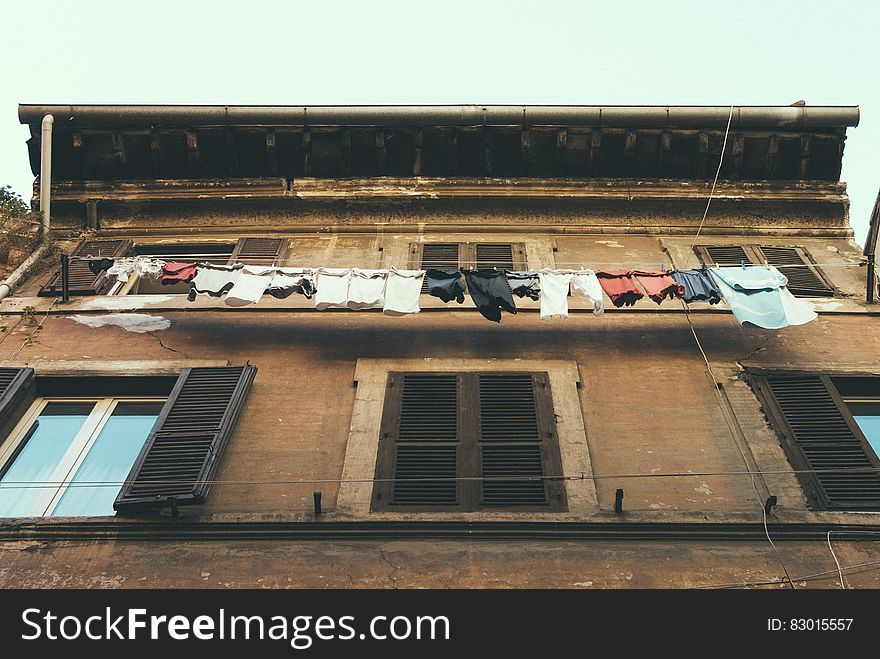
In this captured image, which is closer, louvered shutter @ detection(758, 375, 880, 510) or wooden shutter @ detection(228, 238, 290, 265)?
louvered shutter @ detection(758, 375, 880, 510)

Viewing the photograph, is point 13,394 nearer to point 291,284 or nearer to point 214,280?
point 214,280

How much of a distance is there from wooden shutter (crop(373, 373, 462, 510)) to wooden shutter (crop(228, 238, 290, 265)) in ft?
10.3

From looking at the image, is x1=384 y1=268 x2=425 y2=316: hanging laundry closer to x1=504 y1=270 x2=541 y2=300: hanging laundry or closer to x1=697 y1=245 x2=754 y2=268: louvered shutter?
x1=504 y1=270 x2=541 y2=300: hanging laundry

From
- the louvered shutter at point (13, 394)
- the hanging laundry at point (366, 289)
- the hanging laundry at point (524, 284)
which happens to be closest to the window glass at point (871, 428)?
the hanging laundry at point (524, 284)

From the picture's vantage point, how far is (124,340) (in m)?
10.6

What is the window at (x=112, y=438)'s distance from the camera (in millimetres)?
8422

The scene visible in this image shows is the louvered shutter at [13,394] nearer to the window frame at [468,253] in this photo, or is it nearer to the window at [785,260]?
the window frame at [468,253]

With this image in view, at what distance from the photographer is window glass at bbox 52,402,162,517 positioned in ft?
27.8

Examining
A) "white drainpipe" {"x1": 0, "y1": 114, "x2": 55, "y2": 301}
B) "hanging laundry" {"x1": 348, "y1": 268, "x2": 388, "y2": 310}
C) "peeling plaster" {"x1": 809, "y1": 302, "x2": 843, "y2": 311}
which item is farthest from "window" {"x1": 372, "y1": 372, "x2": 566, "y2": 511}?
"white drainpipe" {"x1": 0, "y1": 114, "x2": 55, "y2": 301}

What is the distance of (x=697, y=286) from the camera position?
996 cm

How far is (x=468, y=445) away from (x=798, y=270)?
5.33 m

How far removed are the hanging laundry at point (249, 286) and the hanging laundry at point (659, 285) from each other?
3.67 m

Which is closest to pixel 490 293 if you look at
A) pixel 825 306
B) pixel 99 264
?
pixel 825 306

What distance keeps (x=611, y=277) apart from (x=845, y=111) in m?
4.97
